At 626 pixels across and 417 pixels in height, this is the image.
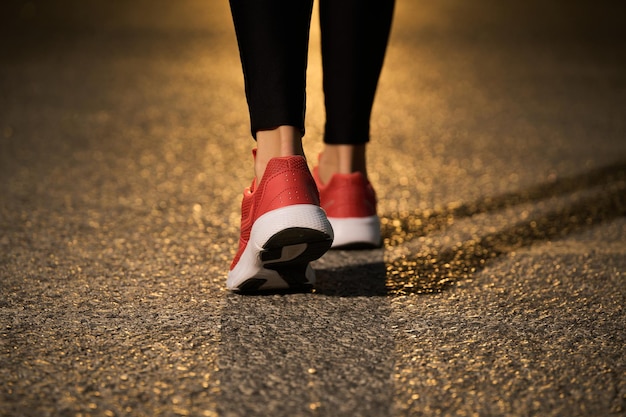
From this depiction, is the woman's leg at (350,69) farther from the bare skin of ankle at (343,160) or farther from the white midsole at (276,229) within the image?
the white midsole at (276,229)

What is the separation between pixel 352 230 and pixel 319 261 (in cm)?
11

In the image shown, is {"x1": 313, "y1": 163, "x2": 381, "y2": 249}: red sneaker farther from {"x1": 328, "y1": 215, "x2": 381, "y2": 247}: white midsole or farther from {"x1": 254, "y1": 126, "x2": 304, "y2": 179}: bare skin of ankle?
{"x1": 254, "y1": 126, "x2": 304, "y2": 179}: bare skin of ankle

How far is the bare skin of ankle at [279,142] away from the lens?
1.47m

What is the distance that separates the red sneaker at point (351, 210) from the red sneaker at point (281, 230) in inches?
11.5

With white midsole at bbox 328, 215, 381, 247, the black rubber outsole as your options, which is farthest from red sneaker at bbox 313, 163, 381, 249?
the black rubber outsole

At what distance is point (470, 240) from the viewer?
195 centimetres

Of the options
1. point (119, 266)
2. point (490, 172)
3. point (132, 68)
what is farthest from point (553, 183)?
point (132, 68)

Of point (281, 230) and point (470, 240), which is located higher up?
point (281, 230)

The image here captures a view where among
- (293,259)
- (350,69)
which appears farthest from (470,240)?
(293,259)

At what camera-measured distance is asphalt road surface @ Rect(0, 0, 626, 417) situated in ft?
3.89

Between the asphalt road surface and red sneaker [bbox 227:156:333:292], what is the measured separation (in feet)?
0.15

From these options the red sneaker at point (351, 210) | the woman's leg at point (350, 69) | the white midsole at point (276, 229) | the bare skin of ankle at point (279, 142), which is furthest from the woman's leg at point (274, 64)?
the red sneaker at point (351, 210)

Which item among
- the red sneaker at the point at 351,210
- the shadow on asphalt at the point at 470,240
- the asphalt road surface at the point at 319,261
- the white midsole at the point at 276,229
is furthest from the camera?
the red sneaker at the point at 351,210

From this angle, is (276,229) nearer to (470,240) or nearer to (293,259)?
(293,259)
